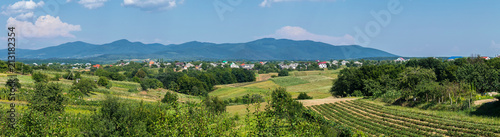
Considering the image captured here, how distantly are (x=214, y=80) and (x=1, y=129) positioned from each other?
108 meters

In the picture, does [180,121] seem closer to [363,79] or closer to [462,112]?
[462,112]

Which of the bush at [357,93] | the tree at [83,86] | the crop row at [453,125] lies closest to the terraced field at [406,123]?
the crop row at [453,125]

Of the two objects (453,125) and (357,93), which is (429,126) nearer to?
(453,125)

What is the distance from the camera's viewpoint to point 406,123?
110 feet

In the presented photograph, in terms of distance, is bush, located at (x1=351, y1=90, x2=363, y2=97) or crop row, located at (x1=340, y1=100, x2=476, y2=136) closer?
crop row, located at (x1=340, y1=100, x2=476, y2=136)

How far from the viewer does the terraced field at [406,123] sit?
27.5 meters

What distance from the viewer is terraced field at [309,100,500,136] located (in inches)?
1084

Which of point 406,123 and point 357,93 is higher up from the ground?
point 357,93

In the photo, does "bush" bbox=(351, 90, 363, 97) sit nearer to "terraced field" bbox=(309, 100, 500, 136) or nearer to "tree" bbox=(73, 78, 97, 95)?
"terraced field" bbox=(309, 100, 500, 136)

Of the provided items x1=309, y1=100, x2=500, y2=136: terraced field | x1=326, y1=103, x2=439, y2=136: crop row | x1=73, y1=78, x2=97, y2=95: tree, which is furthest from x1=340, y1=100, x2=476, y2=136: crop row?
x1=73, y1=78, x2=97, y2=95: tree

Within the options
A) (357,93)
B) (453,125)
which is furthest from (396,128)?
(357,93)

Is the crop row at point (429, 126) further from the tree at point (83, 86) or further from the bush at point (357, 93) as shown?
the tree at point (83, 86)

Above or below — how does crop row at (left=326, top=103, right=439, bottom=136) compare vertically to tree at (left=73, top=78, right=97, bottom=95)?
below

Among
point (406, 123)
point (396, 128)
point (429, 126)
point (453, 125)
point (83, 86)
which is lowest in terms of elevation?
point (396, 128)
